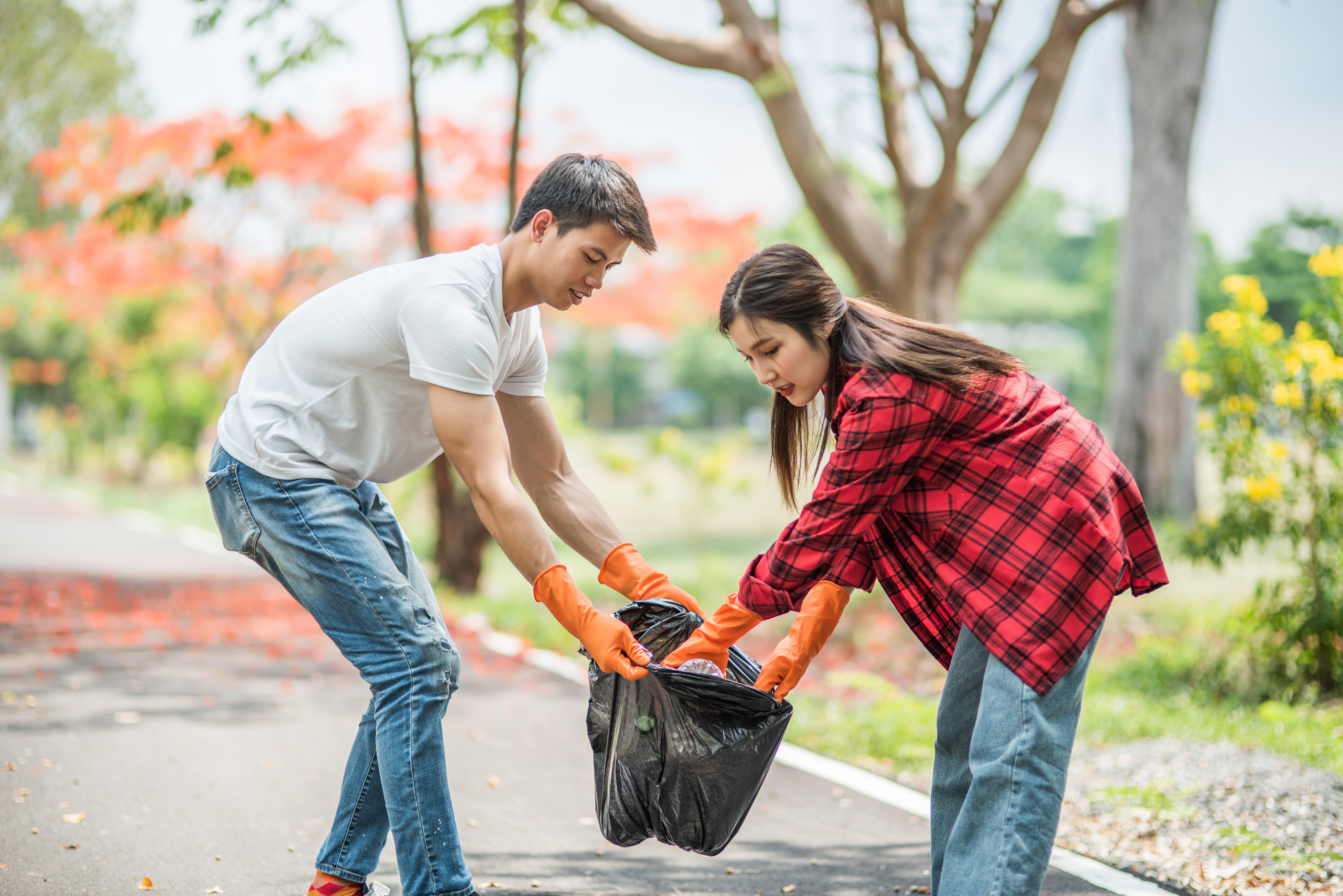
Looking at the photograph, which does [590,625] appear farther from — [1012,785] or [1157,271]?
[1157,271]

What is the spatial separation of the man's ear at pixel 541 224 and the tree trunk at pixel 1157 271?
887cm

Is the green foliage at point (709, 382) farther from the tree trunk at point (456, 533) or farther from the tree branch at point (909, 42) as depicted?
the tree branch at point (909, 42)

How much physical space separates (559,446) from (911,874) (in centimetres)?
167

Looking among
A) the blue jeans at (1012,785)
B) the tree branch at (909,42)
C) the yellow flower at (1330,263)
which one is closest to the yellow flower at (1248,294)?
the yellow flower at (1330,263)

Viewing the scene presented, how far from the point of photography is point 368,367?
2.53 m

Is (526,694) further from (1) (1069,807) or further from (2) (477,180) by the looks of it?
(2) (477,180)

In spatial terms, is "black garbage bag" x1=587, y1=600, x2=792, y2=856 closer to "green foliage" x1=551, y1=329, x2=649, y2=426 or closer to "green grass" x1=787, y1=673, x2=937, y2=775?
"green grass" x1=787, y1=673, x2=937, y2=775

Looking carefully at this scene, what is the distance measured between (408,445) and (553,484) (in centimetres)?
49

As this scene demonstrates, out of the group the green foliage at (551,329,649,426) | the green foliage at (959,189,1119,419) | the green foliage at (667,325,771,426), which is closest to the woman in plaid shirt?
the green foliage at (959,189,1119,419)

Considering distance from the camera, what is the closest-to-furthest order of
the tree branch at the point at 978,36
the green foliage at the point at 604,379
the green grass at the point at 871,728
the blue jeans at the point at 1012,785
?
1. the blue jeans at the point at 1012,785
2. the green grass at the point at 871,728
3. the tree branch at the point at 978,36
4. the green foliage at the point at 604,379

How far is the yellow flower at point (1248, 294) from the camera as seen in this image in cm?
539

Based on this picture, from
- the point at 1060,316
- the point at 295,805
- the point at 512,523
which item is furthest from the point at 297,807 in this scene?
the point at 1060,316

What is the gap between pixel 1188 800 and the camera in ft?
12.6

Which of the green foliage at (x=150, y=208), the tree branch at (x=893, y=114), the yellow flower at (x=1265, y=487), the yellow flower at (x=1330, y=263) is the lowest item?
the yellow flower at (x=1265, y=487)
